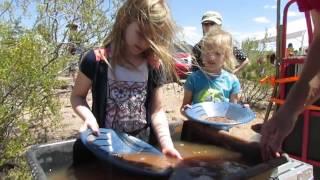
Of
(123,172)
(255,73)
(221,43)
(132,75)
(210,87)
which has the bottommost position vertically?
(123,172)

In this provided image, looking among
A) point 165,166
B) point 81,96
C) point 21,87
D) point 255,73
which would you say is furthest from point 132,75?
point 255,73

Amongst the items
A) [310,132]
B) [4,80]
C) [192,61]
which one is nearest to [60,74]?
[4,80]

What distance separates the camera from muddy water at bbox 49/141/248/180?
172 centimetres

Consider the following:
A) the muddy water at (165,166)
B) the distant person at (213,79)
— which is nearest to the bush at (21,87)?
the distant person at (213,79)

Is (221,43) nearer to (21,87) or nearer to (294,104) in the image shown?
(21,87)

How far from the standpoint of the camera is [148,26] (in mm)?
1959

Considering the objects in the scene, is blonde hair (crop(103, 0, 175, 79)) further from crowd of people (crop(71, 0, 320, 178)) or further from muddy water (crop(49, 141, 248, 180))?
muddy water (crop(49, 141, 248, 180))

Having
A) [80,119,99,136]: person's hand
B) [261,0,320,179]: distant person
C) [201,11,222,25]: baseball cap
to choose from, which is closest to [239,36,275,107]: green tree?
[201,11,222,25]: baseball cap

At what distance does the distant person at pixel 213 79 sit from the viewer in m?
2.98

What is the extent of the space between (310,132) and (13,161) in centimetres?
216

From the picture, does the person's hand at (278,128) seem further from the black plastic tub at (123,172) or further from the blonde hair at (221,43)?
the blonde hair at (221,43)

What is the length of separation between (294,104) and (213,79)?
1581 mm

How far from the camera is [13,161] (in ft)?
11.0

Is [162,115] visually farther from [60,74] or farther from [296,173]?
[60,74]
